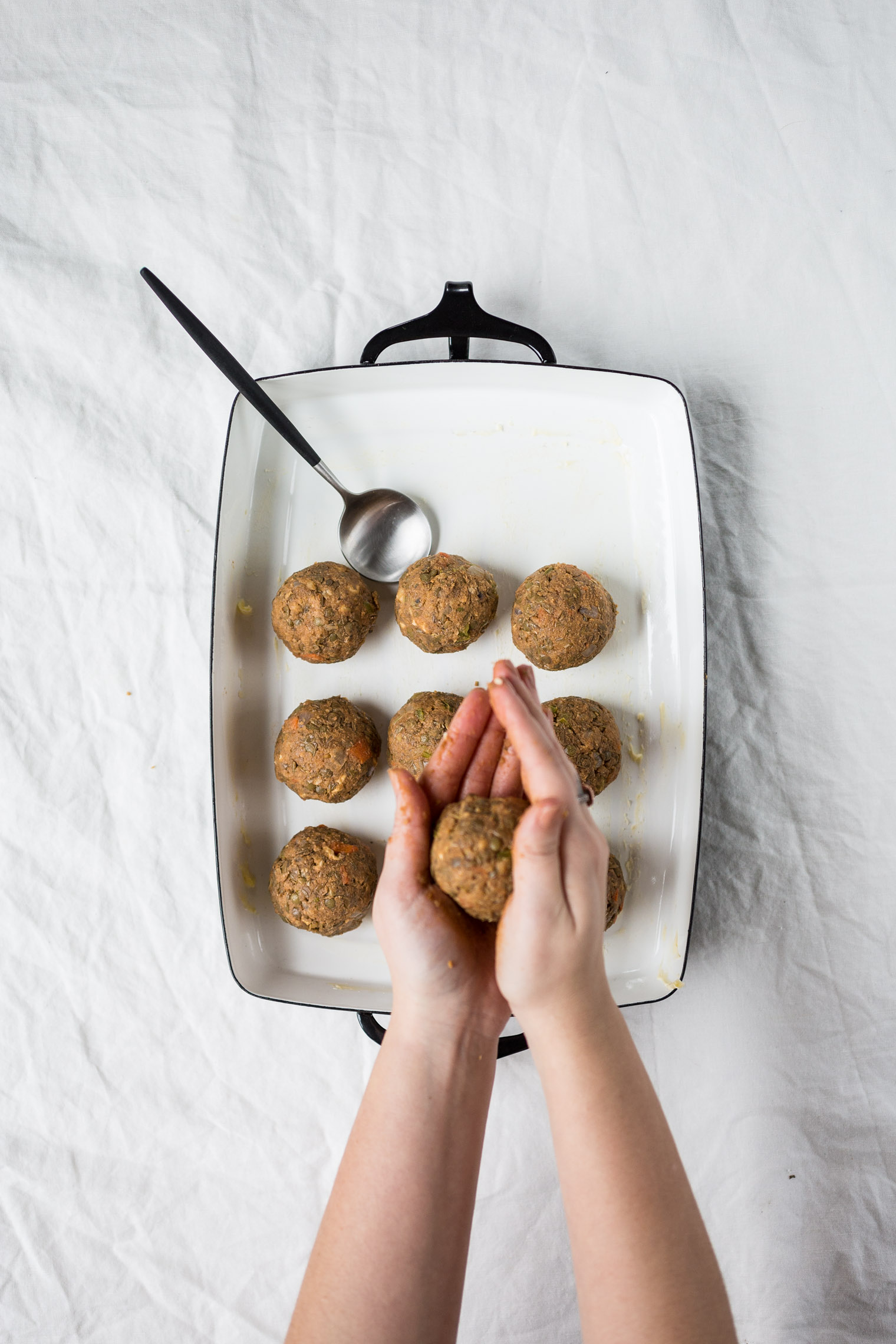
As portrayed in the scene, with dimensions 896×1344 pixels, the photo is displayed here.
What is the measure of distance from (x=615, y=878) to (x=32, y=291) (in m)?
2.01

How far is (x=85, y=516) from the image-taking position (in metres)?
2.04

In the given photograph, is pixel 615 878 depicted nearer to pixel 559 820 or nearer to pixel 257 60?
pixel 559 820

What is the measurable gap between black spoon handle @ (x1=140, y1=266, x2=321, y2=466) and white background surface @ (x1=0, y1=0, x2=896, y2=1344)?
29 cm

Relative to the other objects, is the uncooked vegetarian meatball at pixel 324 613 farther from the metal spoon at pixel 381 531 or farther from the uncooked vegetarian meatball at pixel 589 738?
the uncooked vegetarian meatball at pixel 589 738

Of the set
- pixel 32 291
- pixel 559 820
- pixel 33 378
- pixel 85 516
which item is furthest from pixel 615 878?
pixel 32 291

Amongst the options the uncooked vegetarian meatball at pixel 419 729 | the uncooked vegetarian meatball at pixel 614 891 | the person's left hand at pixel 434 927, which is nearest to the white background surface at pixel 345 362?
the uncooked vegetarian meatball at pixel 614 891

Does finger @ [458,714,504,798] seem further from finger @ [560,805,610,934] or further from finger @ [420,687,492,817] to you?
finger @ [560,805,610,934]

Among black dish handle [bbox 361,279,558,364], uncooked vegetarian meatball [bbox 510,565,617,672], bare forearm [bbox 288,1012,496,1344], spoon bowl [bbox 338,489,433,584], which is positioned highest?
black dish handle [bbox 361,279,558,364]

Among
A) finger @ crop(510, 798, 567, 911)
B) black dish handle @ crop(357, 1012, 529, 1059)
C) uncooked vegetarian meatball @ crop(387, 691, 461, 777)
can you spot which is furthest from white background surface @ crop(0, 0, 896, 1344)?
finger @ crop(510, 798, 567, 911)

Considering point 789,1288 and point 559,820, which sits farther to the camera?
point 789,1288

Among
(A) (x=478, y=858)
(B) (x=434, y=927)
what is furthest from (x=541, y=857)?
(B) (x=434, y=927)

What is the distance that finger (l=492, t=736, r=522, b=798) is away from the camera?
147 cm

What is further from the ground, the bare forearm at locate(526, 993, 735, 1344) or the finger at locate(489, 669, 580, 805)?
the finger at locate(489, 669, 580, 805)

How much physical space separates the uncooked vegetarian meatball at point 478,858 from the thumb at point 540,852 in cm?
6
